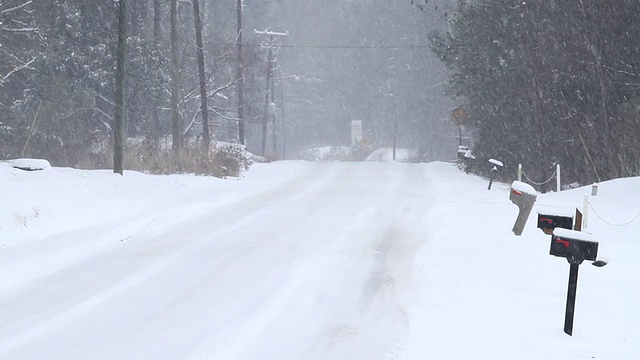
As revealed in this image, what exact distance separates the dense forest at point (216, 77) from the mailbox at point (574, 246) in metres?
14.5

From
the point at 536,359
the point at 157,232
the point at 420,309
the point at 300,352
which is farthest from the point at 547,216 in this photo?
the point at 157,232

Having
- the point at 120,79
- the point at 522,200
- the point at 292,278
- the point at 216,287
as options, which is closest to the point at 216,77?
the point at 120,79

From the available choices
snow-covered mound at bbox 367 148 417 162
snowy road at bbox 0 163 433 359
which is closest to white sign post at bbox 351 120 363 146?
snow-covered mound at bbox 367 148 417 162

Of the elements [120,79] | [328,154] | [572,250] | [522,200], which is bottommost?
[328,154]

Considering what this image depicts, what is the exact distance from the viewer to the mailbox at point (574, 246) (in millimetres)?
6863

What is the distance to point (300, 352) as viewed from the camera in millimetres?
6547

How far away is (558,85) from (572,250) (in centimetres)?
1819

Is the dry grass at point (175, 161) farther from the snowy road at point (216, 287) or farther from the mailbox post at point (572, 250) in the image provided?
the mailbox post at point (572, 250)

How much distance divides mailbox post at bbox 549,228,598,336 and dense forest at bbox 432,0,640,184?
529 inches

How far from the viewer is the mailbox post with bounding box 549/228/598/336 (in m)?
6.88

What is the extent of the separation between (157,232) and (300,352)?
24.6 ft

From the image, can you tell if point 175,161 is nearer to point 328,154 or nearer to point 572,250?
point 572,250

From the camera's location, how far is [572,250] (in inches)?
275

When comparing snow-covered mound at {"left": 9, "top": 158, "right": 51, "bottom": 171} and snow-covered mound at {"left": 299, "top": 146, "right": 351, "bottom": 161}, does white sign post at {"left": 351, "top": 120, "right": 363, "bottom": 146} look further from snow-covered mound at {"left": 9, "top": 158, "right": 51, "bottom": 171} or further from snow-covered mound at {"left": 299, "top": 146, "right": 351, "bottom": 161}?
snow-covered mound at {"left": 9, "top": 158, "right": 51, "bottom": 171}
